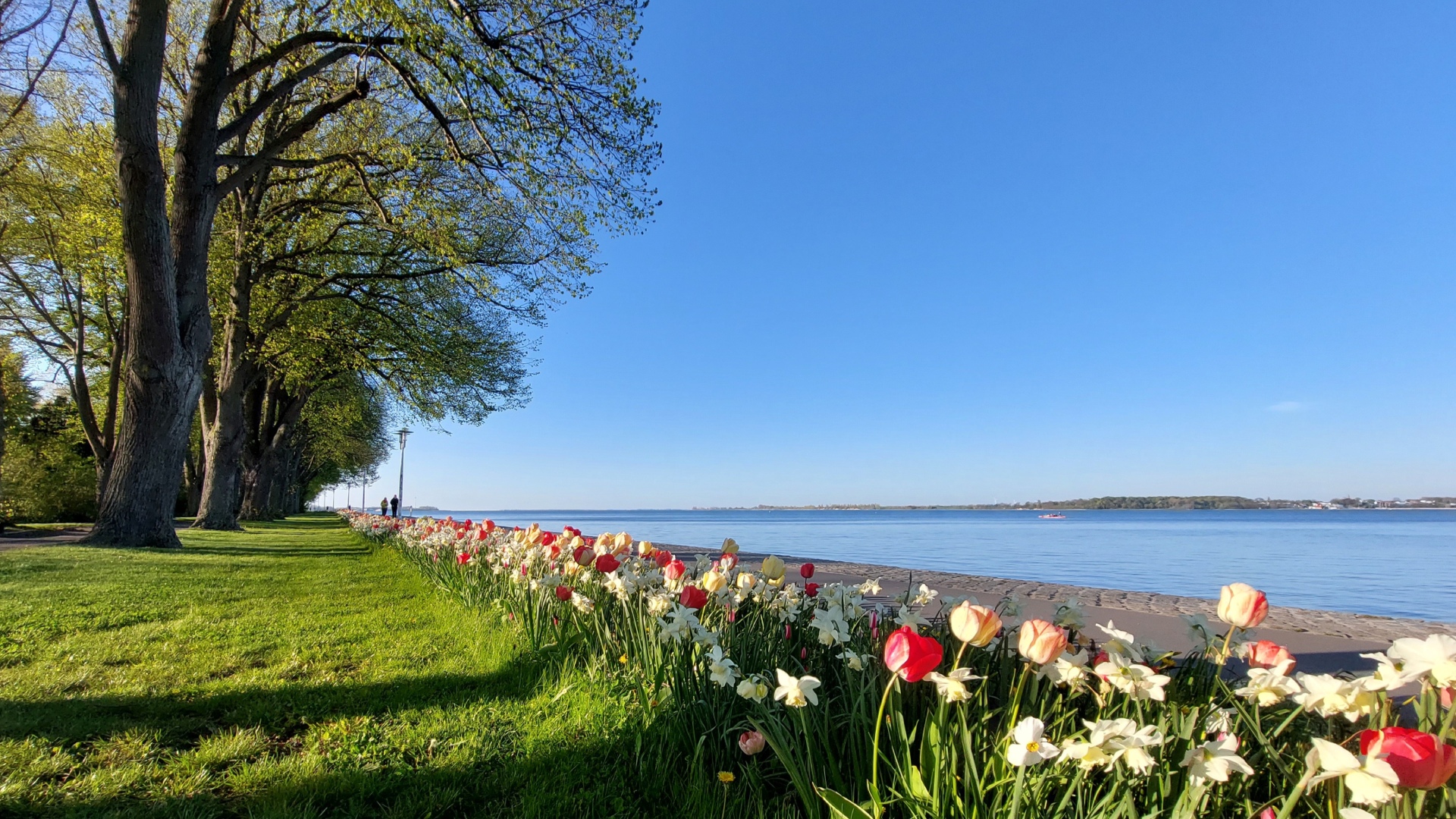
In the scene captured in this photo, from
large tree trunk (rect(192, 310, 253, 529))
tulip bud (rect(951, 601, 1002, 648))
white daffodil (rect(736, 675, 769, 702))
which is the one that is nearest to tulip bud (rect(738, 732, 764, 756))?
white daffodil (rect(736, 675, 769, 702))

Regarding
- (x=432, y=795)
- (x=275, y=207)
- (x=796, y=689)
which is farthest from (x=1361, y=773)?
(x=275, y=207)

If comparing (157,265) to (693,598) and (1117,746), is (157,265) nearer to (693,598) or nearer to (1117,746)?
(693,598)

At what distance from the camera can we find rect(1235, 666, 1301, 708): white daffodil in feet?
5.24

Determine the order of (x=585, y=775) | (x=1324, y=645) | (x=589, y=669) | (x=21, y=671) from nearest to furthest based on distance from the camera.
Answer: (x=585, y=775), (x=589, y=669), (x=21, y=671), (x=1324, y=645)

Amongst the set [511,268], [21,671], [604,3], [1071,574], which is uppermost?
[604,3]

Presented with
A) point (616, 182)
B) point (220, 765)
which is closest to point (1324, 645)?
point (220, 765)

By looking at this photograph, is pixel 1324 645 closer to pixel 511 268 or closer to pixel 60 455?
pixel 511 268

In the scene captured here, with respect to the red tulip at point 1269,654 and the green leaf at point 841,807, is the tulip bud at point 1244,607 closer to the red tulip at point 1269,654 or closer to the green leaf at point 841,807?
the red tulip at point 1269,654

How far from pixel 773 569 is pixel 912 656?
5.00 feet

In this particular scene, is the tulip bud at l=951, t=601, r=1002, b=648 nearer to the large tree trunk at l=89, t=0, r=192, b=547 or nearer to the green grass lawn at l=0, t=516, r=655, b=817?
the green grass lawn at l=0, t=516, r=655, b=817

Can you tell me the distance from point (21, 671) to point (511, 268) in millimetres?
12009

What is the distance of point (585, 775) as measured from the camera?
240cm

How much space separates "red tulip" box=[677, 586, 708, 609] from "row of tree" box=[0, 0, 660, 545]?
7.26m

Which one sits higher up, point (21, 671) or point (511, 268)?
point (511, 268)
